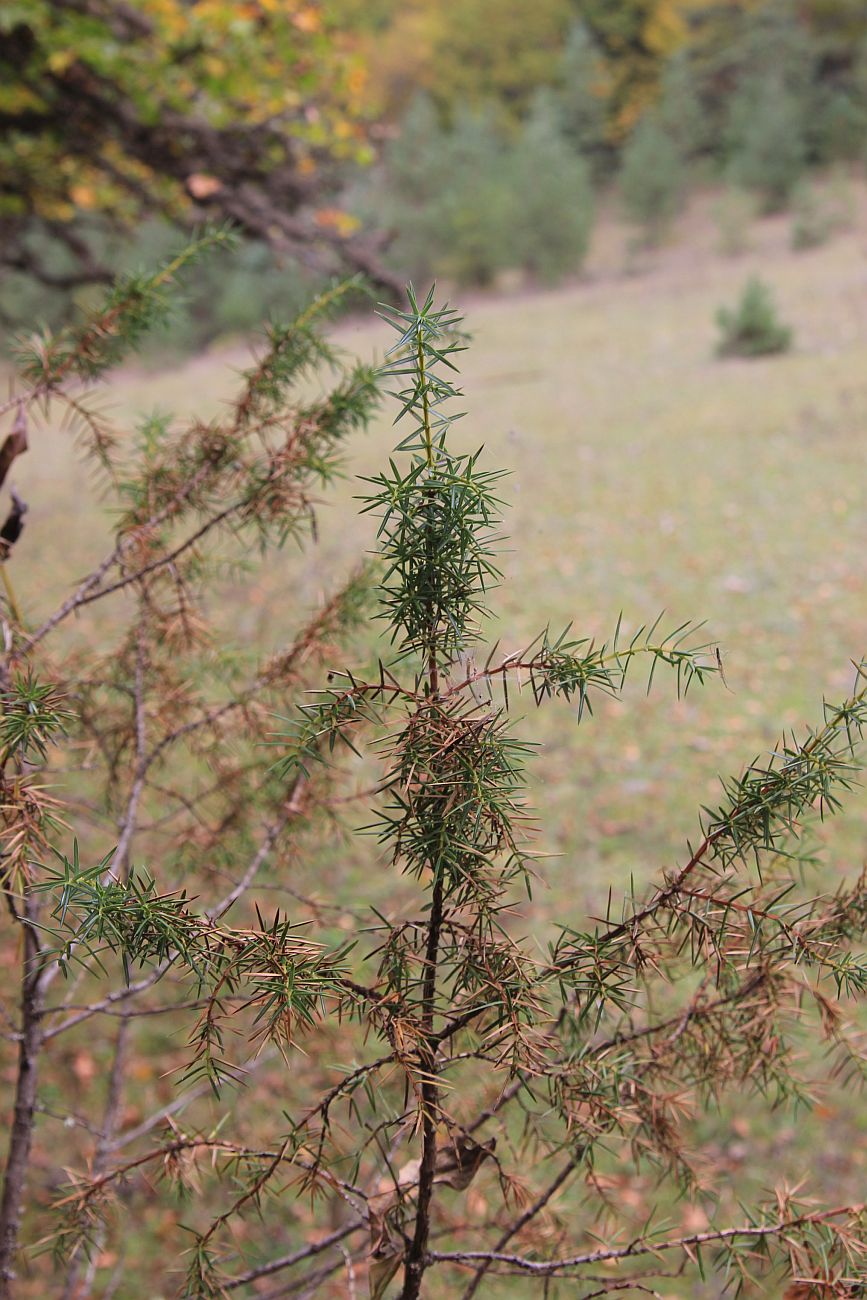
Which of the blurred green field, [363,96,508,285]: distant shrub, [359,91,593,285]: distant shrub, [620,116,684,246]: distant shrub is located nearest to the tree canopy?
the blurred green field

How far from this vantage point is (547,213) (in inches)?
1195

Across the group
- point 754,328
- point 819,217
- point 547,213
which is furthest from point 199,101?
point 819,217

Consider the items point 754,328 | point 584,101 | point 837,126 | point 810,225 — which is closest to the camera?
point 754,328

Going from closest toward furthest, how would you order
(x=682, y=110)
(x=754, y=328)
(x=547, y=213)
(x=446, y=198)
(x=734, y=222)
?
(x=754, y=328)
(x=734, y=222)
(x=547, y=213)
(x=446, y=198)
(x=682, y=110)

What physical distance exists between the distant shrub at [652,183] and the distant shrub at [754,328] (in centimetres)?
2099

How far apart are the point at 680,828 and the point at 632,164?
3567 cm

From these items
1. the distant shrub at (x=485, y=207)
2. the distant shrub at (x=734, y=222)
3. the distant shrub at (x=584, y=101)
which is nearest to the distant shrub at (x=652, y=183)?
the distant shrub at (x=485, y=207)

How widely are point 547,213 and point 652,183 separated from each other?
7.22 m

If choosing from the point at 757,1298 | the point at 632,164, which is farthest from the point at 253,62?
the point at 632,164

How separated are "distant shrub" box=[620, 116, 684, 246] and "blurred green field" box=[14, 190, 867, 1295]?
59.8 feet

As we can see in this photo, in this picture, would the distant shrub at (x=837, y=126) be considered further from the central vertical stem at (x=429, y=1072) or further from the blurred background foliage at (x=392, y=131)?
the central vertical stem at (x=429, y=1072)

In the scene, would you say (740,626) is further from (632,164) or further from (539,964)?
(632,164)

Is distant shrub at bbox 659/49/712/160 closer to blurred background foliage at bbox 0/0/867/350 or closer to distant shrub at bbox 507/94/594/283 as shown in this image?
blurred background foliage at bbox 0/0/867/350

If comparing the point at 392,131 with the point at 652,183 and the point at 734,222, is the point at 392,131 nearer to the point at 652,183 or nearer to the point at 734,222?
the point at 734,222
